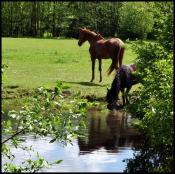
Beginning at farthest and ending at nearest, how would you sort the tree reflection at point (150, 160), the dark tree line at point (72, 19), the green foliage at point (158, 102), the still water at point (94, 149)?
the dark tree line at point (72, 19) < the still water at point (94, 149) < the tree reflection at point (150, 160) < the green foliage at point (158, 102)

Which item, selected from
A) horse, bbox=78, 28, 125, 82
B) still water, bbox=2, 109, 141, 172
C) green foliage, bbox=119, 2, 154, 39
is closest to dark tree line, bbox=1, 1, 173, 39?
green foliage, bbox=119, 2, 154, 39

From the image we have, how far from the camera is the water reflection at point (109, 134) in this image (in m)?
12.0

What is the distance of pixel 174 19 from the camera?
9.99m

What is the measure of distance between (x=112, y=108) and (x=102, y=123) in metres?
1.69

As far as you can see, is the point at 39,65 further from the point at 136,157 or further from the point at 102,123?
the point at 136,157

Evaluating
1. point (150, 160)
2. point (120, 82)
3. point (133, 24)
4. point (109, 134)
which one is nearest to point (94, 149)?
point (109, 134)

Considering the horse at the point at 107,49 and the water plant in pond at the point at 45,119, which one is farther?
the horse at the point at 107,49

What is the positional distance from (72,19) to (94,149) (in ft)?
172

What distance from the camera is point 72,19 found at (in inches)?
2490

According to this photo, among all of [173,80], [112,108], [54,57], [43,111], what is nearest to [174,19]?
[173,80]

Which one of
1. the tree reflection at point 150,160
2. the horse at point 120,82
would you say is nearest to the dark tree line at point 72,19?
the horse at point 120,82

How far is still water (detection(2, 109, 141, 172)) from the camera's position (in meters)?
10.1

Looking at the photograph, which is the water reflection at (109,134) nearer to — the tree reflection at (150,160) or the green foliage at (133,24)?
the tree reflection at (150,160)

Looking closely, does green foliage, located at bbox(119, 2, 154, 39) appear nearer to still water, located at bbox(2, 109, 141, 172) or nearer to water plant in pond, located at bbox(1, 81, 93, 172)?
still water, located at bbox(2, 109, 141, 172)
